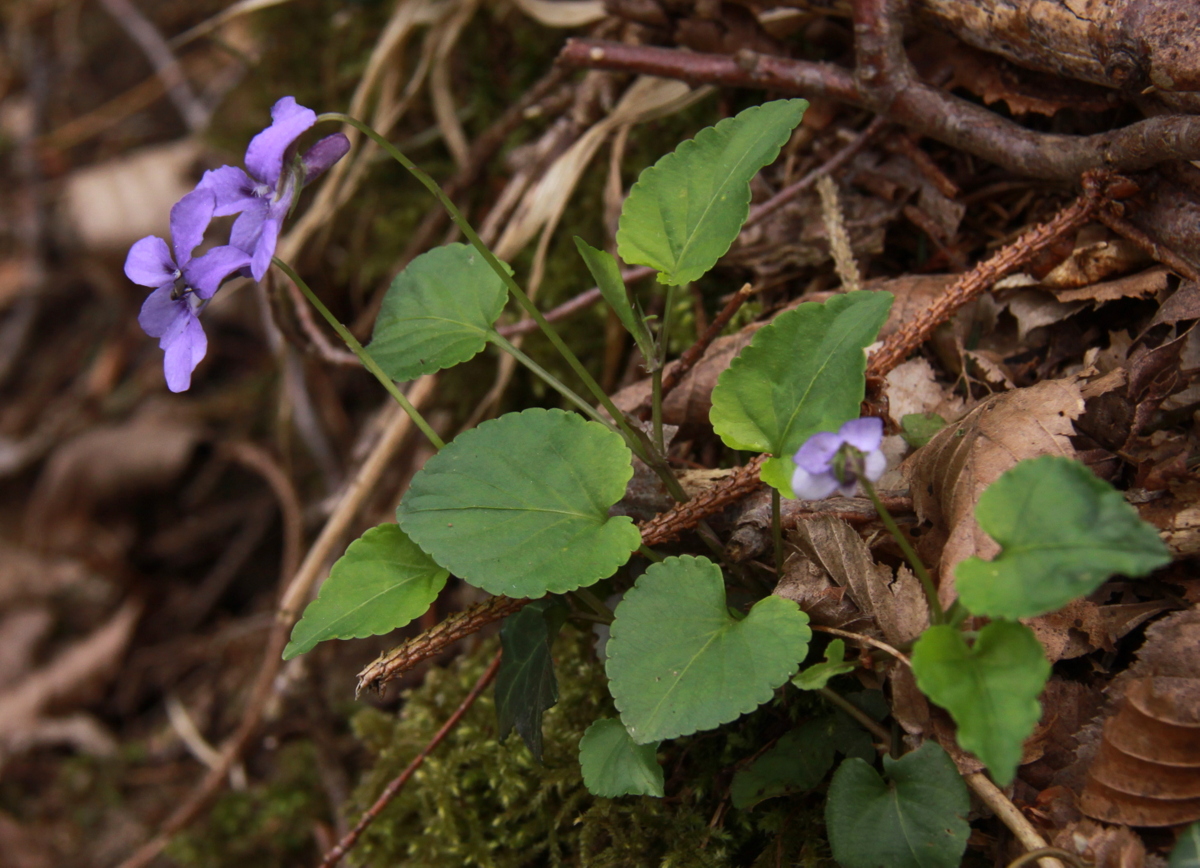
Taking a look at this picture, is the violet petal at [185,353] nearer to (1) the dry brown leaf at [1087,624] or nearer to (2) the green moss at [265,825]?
(1) the dry brown leaf at [1087,624]

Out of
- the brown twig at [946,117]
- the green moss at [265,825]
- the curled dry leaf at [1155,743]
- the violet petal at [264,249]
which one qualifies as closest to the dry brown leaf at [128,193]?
the green moss at [265,825]

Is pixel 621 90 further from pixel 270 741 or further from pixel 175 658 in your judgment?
pixel 175 658

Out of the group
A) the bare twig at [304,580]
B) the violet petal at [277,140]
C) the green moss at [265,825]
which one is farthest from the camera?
the green moss at [265,825]

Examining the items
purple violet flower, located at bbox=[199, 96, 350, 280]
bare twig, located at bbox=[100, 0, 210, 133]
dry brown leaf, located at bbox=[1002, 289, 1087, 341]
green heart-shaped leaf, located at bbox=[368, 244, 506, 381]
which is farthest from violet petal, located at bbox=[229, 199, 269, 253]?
bare twig, located at bbox=[100, 0, 210, 133]

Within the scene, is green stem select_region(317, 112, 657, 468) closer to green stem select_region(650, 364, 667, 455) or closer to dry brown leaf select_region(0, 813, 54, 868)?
green stem select_region(650, 364, 667, 455)

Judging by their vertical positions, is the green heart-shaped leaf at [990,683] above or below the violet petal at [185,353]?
below

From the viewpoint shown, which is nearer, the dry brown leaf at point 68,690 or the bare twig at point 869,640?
the bare twig at point 869,640
